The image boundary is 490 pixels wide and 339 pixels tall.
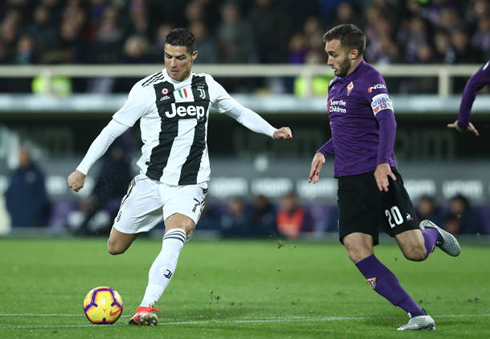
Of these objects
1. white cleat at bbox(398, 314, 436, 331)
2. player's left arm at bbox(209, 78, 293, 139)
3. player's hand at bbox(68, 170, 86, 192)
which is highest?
player's left arm at bbox(209, 78, 293, 139)

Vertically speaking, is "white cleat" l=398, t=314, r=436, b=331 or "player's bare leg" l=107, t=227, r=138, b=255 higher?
"player's bare leg" l=107, t=227, r=138, b=255

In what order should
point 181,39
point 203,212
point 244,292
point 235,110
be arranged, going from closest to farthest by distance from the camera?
1. point 181,39
2. point 235,110
3. point 244,292
4. point 203,212

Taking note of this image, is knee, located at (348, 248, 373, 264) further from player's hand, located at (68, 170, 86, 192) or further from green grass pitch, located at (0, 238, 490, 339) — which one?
player's hand, located at (68, 170, 86, 192)

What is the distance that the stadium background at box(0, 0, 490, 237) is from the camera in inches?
715

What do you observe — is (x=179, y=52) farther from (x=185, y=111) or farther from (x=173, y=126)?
(x=173, y=126)

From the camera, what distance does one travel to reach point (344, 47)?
7266 mm

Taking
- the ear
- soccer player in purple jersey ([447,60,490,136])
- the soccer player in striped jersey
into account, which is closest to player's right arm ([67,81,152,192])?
the soccer player in striped jersey

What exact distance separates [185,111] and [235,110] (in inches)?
20.9

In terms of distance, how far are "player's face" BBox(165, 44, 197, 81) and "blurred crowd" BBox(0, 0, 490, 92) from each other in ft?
35.2

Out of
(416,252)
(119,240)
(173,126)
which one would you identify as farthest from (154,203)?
(416,252)

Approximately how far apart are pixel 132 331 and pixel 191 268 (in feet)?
21.9

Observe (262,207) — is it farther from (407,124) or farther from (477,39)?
(477,39)

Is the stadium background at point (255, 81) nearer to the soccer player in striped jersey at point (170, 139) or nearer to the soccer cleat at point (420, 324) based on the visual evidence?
the soccer player in striped jersey at point (170, 139)

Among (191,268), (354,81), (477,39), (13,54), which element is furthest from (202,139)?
(13,54)
